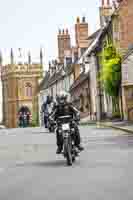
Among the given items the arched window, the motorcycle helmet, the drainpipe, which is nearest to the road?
the motorcycle helmet

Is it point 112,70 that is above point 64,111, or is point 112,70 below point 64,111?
above

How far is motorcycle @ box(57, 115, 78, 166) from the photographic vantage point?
Result: 14.2m

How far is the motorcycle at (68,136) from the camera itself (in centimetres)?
1420

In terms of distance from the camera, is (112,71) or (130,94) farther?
(112,71)

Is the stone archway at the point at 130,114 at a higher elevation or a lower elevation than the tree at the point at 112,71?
lower

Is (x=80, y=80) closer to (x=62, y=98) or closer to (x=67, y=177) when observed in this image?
(x=62, y=98)

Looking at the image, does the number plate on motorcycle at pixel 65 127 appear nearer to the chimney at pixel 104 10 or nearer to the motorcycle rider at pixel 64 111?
the motorcycle rider at pixel 64 111

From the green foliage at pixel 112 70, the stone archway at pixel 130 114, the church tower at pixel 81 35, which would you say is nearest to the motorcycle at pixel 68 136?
the stone archway at pixel 130 114

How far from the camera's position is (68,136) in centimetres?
1441

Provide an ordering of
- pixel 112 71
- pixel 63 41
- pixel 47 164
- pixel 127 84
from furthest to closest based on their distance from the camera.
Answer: pixel 63 41, pixel 112 71, pixel 127 84, pixel 47 164

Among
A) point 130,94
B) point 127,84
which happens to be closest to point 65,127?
point 127,84

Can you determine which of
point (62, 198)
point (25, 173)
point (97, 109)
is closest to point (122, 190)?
point (62, 198)

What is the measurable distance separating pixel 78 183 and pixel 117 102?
135 ft

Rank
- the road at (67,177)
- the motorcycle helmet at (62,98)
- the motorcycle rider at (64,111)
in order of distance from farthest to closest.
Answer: the motorcycle helmet at (62,98) < the motorcycle rider at (64,111) < the road at (67,177)
